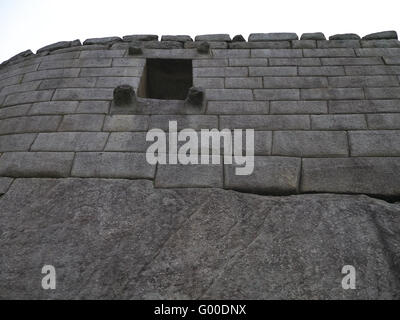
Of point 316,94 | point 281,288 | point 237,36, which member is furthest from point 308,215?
point 237,36

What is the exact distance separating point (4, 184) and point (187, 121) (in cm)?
160

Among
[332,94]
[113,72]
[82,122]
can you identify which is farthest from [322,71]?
[82,122]

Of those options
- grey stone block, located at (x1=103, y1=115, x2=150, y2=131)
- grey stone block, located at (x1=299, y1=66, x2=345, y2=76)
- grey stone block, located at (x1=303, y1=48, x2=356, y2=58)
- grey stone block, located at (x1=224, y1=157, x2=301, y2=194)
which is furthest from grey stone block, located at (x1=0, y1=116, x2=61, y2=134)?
grey stone block, located at (x1=303, y1=48, x2=356, y2=58)

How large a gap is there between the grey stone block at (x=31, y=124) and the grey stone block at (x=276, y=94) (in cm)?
196

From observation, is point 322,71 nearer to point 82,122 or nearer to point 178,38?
point 178,38

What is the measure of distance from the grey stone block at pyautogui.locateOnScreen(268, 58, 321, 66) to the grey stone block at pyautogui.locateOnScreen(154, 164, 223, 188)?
1.71 m

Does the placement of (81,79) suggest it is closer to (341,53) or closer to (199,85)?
(199,85)

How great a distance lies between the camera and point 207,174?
9.16 feet

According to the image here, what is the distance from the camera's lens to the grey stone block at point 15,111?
3612 millimetres

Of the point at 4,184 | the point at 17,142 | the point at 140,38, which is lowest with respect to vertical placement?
the point at 4,184

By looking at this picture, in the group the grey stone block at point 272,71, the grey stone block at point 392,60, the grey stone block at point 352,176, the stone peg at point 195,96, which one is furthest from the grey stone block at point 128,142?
the grey stone block at point 392,60

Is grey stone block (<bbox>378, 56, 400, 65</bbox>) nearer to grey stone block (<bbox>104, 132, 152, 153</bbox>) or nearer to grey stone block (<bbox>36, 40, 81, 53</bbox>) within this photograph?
grey stone block (<bbox>104, 132, 152, 153</bbox>)

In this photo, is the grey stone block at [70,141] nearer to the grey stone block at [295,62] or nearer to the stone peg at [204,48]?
the stone peg at [204,48]

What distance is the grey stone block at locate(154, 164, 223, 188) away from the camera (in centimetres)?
273
